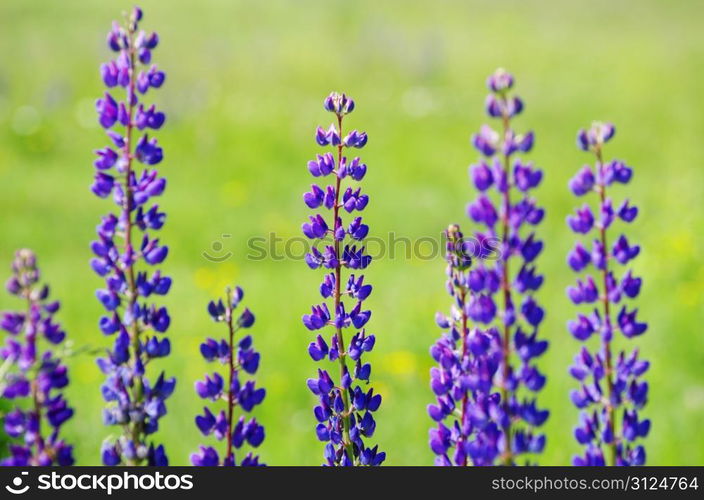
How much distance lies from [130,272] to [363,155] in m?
7.94

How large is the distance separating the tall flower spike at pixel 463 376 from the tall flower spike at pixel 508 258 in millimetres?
21

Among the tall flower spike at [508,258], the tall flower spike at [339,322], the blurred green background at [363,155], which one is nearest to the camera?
the tall flower spike at [508,258]

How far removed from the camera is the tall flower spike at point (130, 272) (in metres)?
1.42

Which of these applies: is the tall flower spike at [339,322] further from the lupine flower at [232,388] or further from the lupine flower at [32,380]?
the lupine flower at [32,380]

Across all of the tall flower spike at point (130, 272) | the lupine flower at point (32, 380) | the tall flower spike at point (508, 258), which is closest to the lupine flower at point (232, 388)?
the tall flower spike at point (130, 272)

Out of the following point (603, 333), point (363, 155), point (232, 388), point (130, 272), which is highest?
point (363, 155)

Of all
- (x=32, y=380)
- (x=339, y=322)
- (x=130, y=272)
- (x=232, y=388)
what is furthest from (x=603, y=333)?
(x=32, y=380)

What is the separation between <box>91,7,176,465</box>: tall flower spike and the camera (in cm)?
142

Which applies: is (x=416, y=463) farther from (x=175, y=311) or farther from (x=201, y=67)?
(x=201, y=67)

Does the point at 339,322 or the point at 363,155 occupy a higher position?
the point at 363,155

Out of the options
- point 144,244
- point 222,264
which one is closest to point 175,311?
point 222,264

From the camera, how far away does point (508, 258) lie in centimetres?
122

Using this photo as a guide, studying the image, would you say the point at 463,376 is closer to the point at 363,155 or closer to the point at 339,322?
the point at 339,322

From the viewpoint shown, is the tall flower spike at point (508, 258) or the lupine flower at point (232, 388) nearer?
the tall flower spike at point (508, 258)
